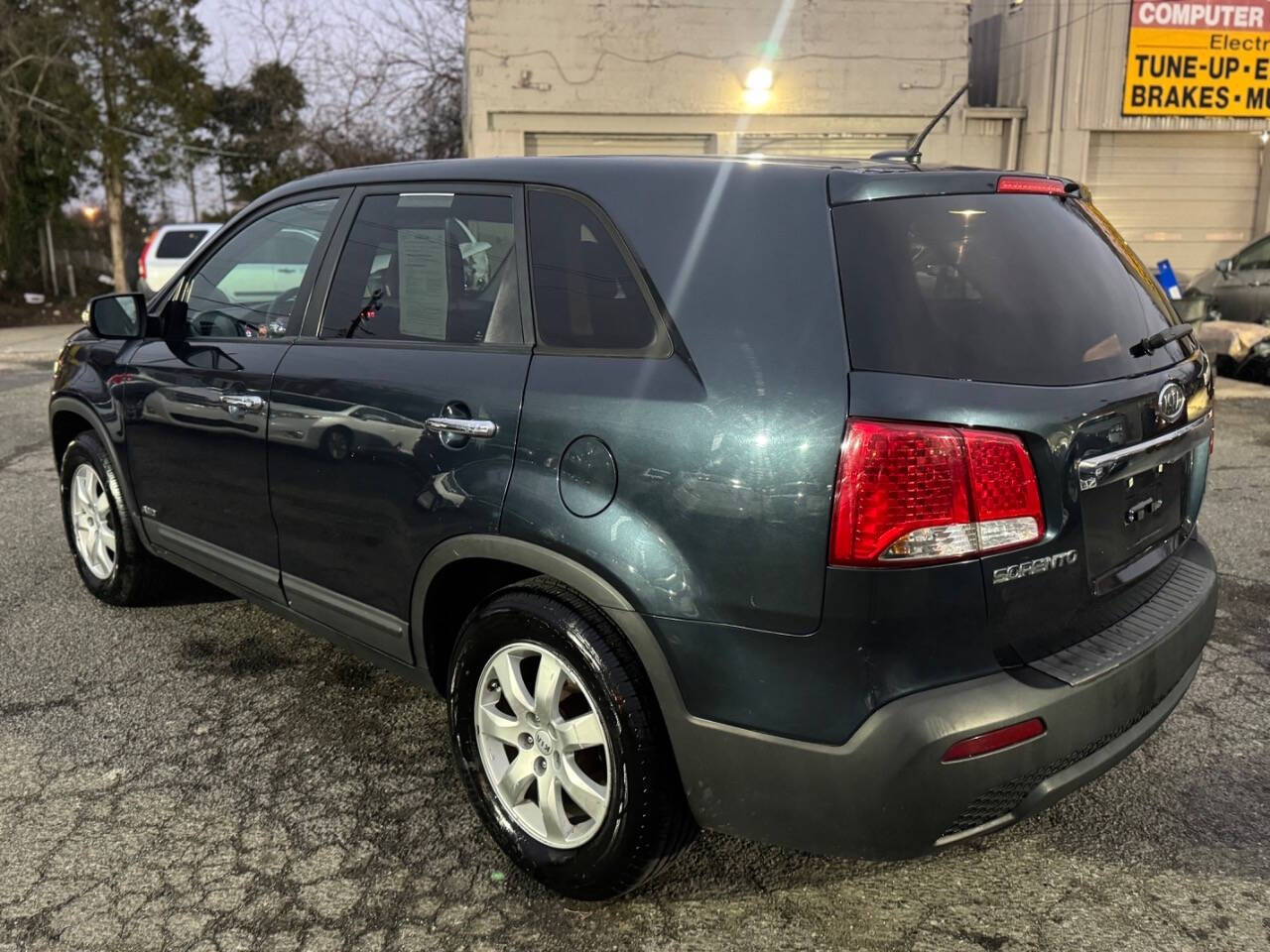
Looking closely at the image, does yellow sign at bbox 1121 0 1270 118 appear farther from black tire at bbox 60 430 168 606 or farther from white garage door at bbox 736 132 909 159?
black tire at bbox 60 430 168 606

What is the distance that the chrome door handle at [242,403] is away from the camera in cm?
321

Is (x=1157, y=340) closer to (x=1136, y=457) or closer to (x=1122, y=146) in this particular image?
(x=1136, y=457)

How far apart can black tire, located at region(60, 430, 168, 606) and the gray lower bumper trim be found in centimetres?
351

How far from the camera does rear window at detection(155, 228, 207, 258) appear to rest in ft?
54.3

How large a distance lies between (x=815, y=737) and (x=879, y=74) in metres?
13.7

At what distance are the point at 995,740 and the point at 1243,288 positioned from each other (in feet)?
36.6

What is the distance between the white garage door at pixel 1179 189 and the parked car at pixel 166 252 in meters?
13.3

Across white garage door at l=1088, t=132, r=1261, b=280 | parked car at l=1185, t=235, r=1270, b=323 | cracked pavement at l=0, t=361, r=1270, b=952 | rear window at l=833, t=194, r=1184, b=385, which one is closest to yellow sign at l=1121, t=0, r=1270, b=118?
white garage door at l=1088, t=132, r=1261, b=280

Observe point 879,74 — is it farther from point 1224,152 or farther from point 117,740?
point 117,740

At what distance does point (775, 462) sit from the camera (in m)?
2.01

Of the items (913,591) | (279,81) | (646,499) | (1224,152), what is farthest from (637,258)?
(279,81)

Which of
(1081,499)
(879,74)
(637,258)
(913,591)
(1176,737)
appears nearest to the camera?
(913,591)

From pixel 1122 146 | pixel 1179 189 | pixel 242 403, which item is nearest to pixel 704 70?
pixel 1122 146

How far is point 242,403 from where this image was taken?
10.7ft
